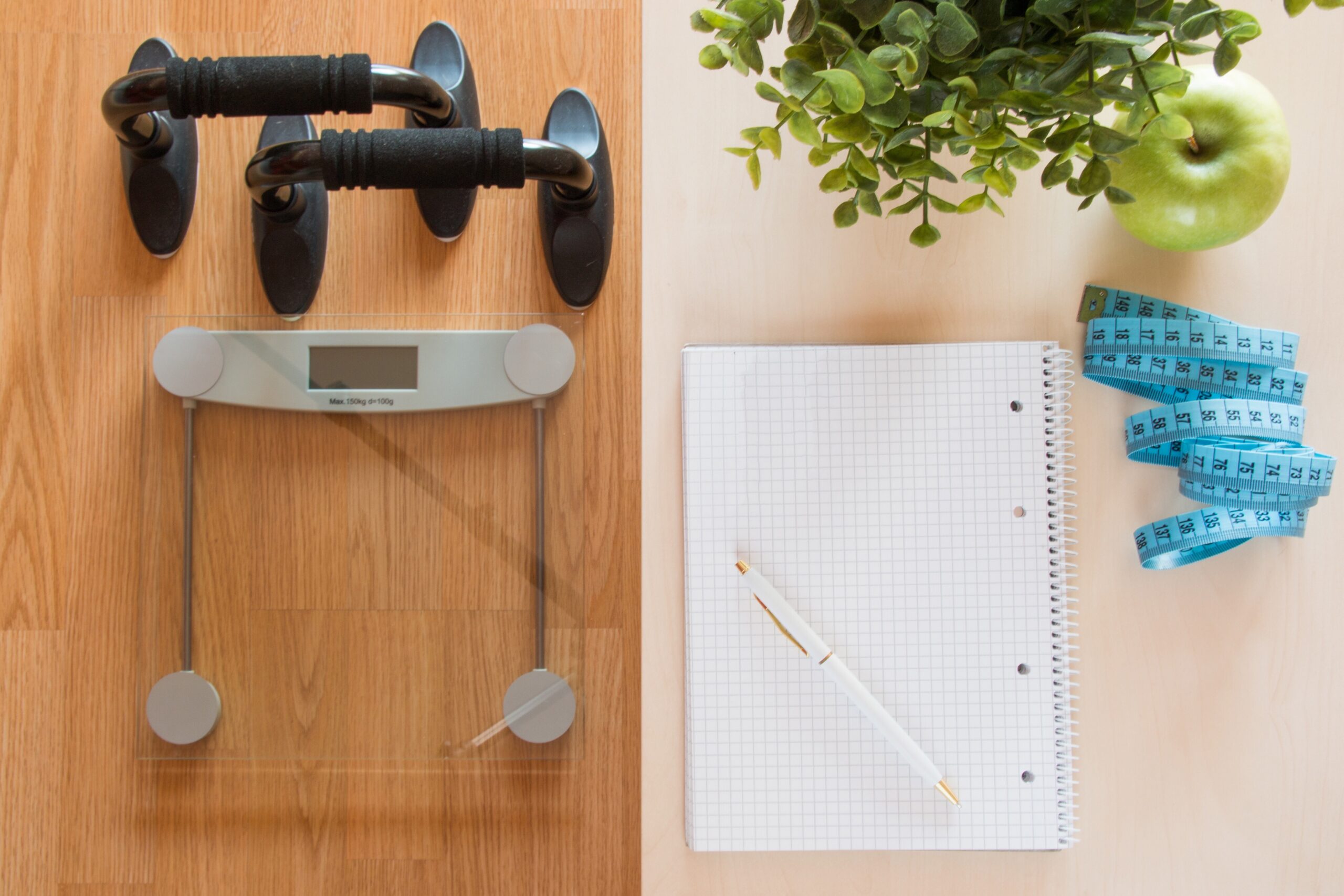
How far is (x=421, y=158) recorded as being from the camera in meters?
0.58

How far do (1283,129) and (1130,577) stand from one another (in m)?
0.35

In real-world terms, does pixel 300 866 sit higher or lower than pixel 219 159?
lower

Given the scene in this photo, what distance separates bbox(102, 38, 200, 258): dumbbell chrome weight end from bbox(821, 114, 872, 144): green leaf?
20.7 inches

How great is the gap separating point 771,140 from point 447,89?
1.03 ft

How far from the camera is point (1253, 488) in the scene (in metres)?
0.63

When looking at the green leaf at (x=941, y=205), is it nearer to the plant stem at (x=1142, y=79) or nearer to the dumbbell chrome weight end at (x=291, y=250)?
the plant stem at (x=1142, y=79)

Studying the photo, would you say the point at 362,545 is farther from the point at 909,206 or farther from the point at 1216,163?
the point at 1216,163

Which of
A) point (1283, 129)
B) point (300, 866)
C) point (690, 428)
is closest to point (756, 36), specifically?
point (690, 428)

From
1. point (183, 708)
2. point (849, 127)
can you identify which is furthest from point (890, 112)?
point (183, 708)

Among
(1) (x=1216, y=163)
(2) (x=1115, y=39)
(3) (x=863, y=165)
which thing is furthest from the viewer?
(1) (x=1216, y=163)

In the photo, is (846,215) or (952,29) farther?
(846,215)

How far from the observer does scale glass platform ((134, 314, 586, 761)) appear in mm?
647

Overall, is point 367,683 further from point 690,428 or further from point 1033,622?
point 1033,622

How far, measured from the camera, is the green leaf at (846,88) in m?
0.42
